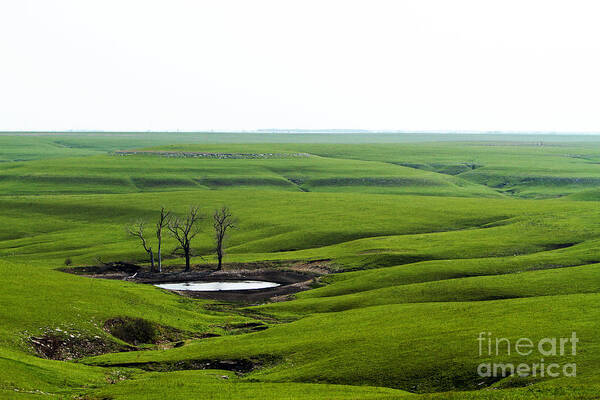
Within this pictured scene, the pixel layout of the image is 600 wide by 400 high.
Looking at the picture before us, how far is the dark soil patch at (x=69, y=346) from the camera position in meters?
50.8

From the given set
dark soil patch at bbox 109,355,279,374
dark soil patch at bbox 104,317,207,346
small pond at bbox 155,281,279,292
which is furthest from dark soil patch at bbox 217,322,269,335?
small pond at bbox 155,281,279,292

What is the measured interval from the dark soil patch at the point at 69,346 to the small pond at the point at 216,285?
30.1 meters

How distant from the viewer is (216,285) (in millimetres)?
88438

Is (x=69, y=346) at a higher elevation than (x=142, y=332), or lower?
higher

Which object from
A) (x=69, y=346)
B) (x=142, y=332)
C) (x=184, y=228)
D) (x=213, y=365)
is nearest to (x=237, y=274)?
(x=184, y=228)

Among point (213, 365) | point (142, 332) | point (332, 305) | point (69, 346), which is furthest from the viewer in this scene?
point (332, 305)

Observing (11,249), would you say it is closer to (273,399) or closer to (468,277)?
(468,277)

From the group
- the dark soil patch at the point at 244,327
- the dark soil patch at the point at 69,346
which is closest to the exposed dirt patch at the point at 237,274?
the dark soil patch at the point at 244,327

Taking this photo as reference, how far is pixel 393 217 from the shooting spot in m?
133

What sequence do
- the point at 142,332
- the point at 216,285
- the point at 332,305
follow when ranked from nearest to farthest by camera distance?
the point at 142,332 < the point at 332,305 < the point at 216,285

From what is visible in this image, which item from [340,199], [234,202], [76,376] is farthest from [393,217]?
[76,376]

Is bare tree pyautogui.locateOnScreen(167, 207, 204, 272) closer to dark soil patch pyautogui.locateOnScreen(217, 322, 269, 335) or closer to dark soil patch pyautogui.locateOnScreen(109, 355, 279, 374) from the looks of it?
dark soil patch pyautogui.locateOnScreen(217, 322, 269, 335)

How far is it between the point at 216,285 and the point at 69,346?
36138 millimetres

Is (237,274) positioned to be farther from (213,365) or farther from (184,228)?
(213,365)
